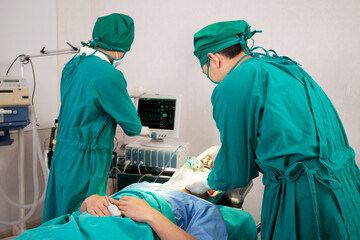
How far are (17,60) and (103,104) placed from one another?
4.18ft

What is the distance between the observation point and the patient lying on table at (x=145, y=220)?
1053mm

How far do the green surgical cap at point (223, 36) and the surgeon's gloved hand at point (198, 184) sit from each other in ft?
2.25

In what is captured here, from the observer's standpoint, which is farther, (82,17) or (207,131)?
(82,17)

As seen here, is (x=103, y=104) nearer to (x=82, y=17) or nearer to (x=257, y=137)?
(x=257, y=137)

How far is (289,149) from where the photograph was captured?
1.09 meters

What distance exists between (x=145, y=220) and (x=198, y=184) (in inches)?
20.5

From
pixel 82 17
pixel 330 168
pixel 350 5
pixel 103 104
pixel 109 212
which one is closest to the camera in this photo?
pixel 330 168

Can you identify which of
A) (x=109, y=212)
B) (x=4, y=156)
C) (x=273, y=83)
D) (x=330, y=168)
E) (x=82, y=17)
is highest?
(x=82, y=17)

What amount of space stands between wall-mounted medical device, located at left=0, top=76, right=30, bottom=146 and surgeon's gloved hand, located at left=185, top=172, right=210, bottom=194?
137 cm

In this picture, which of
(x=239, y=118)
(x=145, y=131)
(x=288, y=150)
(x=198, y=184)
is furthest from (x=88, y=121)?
(x=288, y=150)

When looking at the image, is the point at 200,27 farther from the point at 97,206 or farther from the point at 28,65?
the point at 97,206

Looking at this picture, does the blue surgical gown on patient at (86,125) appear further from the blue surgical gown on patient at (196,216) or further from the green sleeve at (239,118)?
the green sleeve at (239,118)

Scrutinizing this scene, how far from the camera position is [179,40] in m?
2.85

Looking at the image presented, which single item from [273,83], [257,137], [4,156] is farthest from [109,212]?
[4,156]
